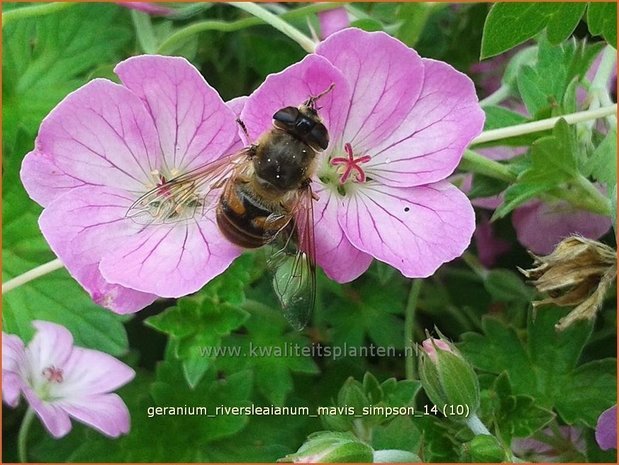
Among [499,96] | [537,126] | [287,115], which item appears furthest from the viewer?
[499,96]

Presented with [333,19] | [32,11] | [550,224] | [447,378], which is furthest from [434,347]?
[32,11]

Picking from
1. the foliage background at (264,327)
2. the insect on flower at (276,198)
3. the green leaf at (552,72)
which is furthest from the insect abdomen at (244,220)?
A: the green leaf at (552,72)

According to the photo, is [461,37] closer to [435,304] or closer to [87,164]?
[435,304]

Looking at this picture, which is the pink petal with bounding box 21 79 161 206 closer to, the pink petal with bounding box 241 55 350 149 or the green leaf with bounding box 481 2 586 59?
the pink petal with bounding box 241 55 350 149

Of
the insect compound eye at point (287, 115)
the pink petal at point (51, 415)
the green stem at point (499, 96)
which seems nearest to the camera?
the insect compound eye at point (287, 115)

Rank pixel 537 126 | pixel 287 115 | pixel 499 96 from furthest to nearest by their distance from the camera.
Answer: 1. pixel 499 96
2. pixel 537 126
3. pixel 287 115

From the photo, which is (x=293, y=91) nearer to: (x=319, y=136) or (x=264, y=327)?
(x=319, y=136)

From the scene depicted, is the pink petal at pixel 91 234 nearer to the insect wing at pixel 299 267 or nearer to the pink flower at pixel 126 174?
the pink flower at pixel 126 174

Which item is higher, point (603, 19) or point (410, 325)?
point (603, 19)
